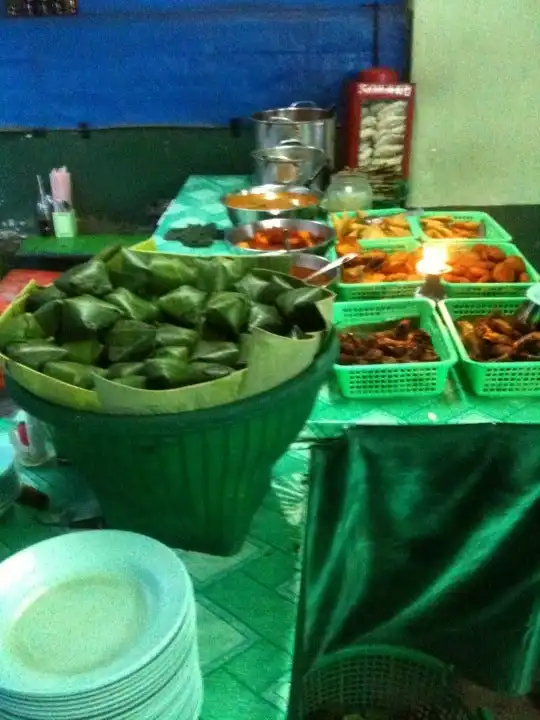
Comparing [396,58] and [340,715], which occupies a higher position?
[396,58]

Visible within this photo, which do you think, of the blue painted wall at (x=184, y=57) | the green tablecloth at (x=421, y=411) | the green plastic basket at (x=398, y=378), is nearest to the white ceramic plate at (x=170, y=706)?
the green tablecloth at (x=421, y=411)

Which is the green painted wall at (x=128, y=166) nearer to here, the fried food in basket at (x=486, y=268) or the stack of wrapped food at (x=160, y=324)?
the fried food in basket at (x=486, y=268)

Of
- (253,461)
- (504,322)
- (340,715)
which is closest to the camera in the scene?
(253,461)

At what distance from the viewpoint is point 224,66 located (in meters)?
2.97

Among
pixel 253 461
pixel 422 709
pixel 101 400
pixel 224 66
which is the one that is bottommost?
pixel 422 709

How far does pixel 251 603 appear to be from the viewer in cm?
93

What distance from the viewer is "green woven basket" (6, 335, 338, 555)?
78cm

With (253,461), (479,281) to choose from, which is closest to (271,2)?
(479,281)

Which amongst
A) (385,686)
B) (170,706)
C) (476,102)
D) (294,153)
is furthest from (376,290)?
(476,102)

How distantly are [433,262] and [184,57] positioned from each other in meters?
1.73

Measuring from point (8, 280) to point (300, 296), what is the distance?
7.70 feet

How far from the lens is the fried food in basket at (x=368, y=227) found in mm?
2037

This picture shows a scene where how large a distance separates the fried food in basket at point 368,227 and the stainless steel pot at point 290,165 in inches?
13.2

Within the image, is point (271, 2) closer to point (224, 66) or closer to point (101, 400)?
point (224, 66)
